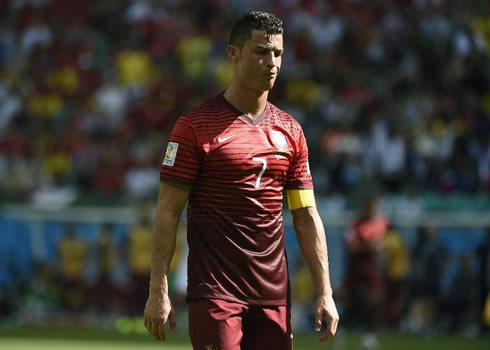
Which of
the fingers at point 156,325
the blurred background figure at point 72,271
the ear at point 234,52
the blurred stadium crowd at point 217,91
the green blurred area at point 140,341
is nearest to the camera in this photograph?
the fingers at point 156,325

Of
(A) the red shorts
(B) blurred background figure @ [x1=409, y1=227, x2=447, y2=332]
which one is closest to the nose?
(A) the red shorts

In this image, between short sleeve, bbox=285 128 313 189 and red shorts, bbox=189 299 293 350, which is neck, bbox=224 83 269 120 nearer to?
short sleeve, bbox=285 128 313 189

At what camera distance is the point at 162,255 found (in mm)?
5051

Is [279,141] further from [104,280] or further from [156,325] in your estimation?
[104,280]

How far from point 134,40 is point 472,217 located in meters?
8.52

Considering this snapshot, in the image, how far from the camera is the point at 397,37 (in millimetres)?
19438

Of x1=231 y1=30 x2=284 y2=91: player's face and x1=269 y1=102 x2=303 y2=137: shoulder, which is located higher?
x1=231 y1=30 x2=284 y2=91: player's face

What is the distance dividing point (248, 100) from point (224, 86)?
14531 mm

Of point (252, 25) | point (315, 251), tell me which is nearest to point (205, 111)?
point (252, 25)

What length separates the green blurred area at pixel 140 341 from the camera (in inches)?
520

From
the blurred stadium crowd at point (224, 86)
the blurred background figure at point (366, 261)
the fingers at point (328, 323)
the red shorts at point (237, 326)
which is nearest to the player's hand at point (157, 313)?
the red shorts at point (237, 326)

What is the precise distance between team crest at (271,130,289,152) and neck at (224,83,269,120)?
0.42 feet

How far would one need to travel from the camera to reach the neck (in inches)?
207

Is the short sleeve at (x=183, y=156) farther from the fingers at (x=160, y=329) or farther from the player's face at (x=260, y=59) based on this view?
the fingers at (x=160, y=329)
